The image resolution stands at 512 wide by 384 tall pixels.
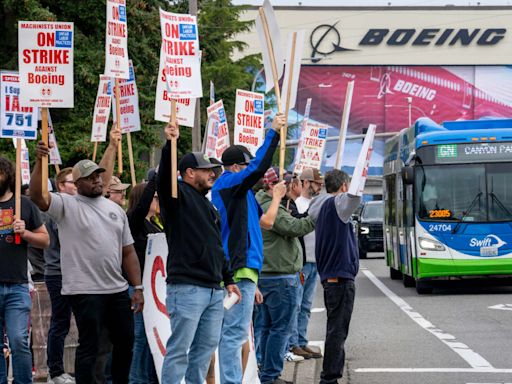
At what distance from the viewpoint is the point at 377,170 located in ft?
330

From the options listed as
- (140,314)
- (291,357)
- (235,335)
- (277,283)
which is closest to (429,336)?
(291,357)

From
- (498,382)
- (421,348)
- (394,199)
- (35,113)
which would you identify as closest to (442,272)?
(394,199)

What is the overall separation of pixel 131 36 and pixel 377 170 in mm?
71784

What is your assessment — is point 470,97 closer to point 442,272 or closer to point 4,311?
point 442,272

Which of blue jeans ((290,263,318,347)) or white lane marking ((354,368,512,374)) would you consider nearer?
white lane marking ((354,368,512,374))

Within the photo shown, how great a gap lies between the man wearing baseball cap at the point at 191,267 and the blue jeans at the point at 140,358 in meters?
1.67

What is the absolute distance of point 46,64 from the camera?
9.24 m

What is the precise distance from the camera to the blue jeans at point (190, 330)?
7.70 m

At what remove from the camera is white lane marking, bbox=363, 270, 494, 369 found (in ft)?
39.8

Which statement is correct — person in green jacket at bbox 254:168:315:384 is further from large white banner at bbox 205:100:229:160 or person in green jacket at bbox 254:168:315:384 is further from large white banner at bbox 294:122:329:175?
large white banner at bbox 294:122:329:175

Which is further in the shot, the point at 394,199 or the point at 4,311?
the point at 394,199

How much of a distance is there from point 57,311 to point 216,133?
397cm

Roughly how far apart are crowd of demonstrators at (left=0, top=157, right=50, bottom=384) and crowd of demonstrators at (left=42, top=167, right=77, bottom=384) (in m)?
1.34

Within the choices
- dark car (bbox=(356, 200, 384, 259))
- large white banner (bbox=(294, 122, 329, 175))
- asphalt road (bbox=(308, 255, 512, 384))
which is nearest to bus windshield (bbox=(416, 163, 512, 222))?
asphalt road (bbox=(308, 255, 512, 384))
